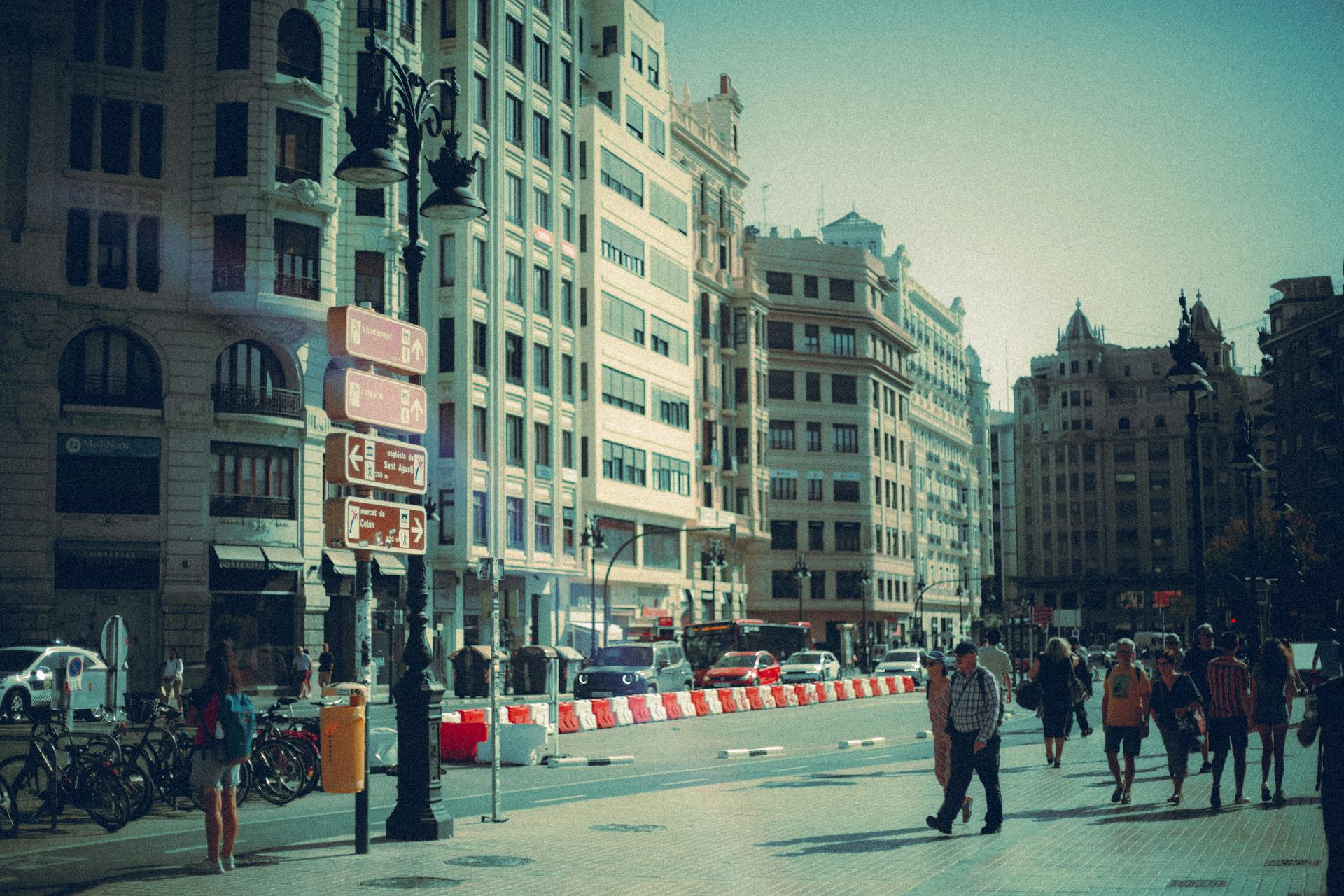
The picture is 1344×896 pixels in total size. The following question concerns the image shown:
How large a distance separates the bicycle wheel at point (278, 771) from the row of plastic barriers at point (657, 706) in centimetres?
623

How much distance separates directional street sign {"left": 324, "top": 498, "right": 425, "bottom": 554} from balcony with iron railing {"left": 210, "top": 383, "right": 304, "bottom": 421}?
103 ft

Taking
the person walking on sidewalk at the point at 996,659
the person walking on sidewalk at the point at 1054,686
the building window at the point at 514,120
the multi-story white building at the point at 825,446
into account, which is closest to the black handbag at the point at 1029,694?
the person walking on sidewalk at the point at 1054,686

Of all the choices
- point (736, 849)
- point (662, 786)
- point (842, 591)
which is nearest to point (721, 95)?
point (842, 591)

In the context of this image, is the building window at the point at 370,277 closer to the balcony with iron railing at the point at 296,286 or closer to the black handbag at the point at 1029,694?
the balcony with iron railing at the point at 296,286

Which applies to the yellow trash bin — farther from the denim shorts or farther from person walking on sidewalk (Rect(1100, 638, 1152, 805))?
person walking on sidewalk (Rect(1100, 638, 1152, 805))

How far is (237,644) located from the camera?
141 feet

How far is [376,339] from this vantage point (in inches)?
544

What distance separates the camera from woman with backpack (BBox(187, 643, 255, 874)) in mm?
11945

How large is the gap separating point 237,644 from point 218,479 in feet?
15.9

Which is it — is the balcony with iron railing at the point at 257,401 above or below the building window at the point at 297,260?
below

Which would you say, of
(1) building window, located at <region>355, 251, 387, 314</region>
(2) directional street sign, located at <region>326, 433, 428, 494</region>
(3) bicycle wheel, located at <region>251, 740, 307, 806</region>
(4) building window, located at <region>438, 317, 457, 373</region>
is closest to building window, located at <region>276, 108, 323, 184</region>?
(1) building window, located at <region>355, 251, 387, 314</region>

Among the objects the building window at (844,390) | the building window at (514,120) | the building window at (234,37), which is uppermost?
the building window at (514,120)

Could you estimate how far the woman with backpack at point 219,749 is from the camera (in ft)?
39.2

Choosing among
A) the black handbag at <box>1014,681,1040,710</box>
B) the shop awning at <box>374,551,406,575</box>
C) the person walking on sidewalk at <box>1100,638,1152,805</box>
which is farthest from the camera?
the shop awning at <box>374,551,406,575</box>
